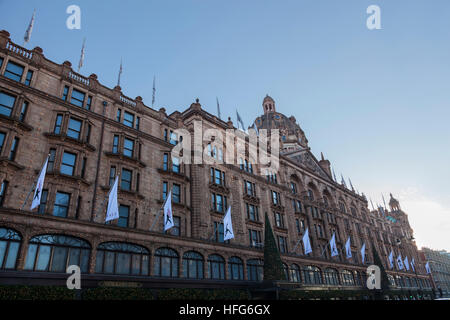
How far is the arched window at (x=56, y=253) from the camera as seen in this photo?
20.0 meters

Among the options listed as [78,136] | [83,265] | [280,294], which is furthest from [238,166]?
[83,265]

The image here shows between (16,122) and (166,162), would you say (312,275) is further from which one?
(16,122)

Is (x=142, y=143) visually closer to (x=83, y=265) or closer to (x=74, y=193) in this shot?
(x=74, y=193)

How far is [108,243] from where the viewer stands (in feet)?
77.7

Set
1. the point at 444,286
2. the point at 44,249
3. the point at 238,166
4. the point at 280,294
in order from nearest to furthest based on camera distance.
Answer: the point at 44,249 < the point at 280,294 < the point at 238,166 < the point at 444,286

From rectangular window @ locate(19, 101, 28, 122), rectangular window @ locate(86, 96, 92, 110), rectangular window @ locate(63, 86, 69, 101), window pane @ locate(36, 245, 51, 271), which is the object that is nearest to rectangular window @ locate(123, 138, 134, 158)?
rectangular window @ locate(86, 96, 92, 110)

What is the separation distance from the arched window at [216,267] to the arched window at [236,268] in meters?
1.13

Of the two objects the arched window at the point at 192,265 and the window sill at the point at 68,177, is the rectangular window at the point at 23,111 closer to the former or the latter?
the window sill at the point at 68,177

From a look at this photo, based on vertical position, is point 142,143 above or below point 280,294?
above

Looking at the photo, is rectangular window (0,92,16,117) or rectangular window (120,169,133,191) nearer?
rectangular window (0,92,16,117)

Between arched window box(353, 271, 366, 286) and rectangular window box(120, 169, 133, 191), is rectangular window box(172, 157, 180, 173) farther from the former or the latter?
arched window box(353, 271, 366, 286)

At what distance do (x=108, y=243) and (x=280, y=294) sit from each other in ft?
60.9

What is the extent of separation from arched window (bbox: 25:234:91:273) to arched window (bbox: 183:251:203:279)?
9000mm

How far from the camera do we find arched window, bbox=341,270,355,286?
49.6 metres
